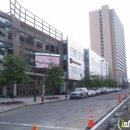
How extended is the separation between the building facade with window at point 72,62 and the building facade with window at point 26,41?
3.21m

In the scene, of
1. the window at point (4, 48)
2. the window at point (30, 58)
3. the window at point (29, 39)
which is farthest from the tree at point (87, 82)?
the window at point (4, 48)

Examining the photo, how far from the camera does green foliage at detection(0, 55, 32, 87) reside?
23.7 m

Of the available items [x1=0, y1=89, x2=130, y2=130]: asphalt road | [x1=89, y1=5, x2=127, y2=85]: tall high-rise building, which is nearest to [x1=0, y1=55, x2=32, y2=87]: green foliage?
[x1=0, y1=89, x2=130, y2=130]: asphalt road

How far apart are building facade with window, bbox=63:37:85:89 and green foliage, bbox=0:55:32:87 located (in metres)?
32.6

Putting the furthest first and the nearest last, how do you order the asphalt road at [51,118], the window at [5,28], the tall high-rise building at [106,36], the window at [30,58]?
the tall high-rise building at [106,36]
the window at [30,58]
the window at [5,28]
the asphalt road at [51,118]

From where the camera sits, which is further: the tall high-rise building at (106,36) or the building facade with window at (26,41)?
the tall high-rise building at (106,36)

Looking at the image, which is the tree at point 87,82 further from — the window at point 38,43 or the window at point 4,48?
the window at point 4,48

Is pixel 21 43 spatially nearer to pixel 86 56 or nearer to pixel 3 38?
pixel 3 38

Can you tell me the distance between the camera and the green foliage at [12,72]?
23734 millimetres

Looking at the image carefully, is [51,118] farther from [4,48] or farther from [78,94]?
[4,48]

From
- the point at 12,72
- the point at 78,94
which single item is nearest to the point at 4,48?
the point at 12,72

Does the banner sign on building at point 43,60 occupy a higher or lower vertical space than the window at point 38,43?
lower

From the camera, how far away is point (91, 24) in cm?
15538

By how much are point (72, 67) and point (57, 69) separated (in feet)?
88.8
